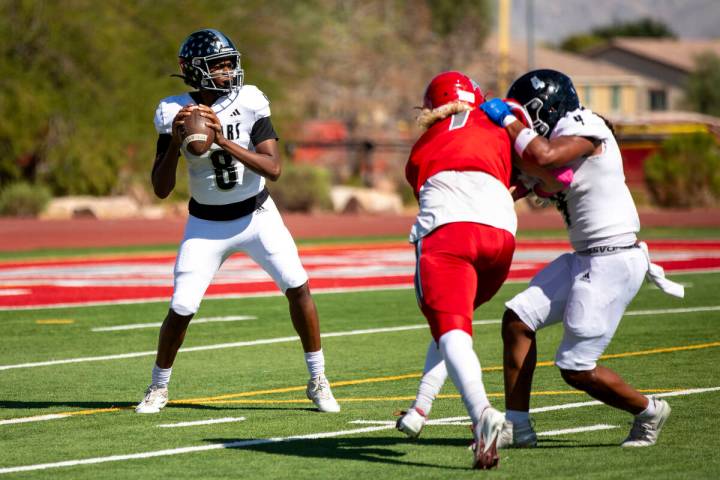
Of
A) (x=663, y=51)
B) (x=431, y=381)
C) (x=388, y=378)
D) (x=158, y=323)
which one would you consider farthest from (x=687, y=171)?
(x=663, y=51)

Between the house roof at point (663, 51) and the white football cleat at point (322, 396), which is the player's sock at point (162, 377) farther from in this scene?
the house roof at point (663, 51)

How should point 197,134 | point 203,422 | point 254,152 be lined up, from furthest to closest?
point 254,152
point 203,422
point 197,134

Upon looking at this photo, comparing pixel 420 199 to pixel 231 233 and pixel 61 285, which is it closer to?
pixel 231 233

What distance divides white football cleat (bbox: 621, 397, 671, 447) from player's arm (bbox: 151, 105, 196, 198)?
3.15m

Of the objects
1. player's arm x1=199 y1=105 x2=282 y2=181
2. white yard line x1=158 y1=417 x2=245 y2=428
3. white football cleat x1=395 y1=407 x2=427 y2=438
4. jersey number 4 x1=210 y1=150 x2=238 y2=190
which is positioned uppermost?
player's arm x1=199 y1=105 x2=282 y2=181

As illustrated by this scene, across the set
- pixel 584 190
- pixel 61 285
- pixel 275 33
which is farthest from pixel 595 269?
pixel 275 33

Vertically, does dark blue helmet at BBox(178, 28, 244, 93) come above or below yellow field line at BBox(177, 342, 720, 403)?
above

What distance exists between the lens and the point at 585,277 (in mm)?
7410

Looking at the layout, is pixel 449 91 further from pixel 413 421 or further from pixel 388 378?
pixel 388 378

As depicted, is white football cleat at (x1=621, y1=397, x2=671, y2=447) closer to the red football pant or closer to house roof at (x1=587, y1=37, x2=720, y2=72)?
the red football pant

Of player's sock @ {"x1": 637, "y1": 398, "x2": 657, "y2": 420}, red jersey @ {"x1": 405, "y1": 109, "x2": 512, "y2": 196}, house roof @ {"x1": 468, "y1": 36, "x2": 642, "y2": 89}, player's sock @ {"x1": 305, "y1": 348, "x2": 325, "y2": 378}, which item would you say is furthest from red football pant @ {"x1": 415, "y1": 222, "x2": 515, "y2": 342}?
house roof @ {"x1": 468, "y1": 36, "x2": 642, "y2": 89}

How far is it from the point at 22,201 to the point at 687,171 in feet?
54.8

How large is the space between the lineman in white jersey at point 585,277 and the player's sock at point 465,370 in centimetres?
72

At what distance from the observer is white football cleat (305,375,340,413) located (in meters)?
8.91
